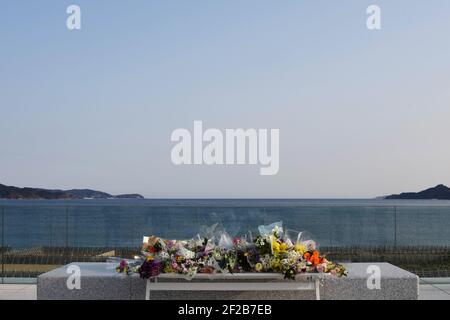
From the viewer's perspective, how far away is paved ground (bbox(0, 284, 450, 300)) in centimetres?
765

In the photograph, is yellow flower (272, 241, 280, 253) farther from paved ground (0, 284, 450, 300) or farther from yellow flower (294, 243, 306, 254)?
paved ground (0, 284, 450, 300)

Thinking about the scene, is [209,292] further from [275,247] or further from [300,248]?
[300,248]

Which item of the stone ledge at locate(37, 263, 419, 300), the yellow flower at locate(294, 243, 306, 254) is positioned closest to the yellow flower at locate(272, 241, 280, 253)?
the yellow flower at locate(294, 243, 306, 254)

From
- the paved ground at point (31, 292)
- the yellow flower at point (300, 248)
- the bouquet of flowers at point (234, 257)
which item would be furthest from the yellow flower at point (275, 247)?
the paved ground at point (31, 292)

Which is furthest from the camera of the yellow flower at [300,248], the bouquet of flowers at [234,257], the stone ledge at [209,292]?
the stone ledge at [209,292]

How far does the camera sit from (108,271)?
612 cm

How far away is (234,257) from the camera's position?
5.66 m

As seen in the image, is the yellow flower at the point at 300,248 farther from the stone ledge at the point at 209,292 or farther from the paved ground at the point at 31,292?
the paved ground at the point at 31,292

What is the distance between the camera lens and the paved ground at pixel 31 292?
7648 mm

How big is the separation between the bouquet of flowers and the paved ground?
2.34 metres

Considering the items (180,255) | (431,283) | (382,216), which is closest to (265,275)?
(180,255)

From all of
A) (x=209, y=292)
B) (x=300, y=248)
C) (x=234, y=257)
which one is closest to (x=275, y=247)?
(x=300, y=248)

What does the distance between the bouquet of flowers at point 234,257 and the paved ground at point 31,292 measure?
2.34 m
